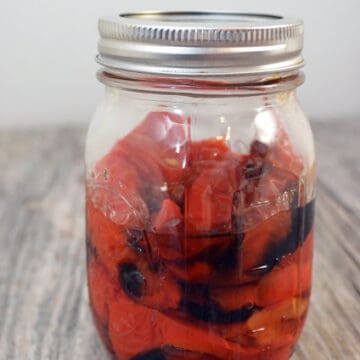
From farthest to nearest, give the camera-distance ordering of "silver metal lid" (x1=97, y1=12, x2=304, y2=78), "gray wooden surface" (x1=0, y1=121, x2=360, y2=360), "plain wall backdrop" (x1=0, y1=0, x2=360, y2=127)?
"plain wall backdrop" (x1=0, y1=0, x2=360, y2=127)
"gray wooden surface" (x1=0, y1=121, x2=360, y2=360)
"silver metal lid" (x1=97, y1=12, x2=304, y2=78)

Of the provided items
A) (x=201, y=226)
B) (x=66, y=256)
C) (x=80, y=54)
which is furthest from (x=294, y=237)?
(x=80, y=54)

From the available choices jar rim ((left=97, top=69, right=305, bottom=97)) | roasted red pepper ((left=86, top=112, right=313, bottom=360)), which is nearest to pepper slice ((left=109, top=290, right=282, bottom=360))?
roasted red pepper ((left=86, top=112, right=313, bottom=360))

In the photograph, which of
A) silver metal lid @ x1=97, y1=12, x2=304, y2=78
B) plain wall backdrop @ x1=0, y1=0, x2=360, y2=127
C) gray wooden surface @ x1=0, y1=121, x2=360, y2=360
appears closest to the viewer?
silver metal lid @ x1=97, y1=12, x2=304, y2=78

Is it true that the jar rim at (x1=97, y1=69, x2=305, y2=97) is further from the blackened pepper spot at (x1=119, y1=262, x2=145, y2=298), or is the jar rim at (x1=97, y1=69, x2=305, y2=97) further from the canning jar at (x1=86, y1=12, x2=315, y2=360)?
the blackened pepper spot at (x1=119, y1=262, x2=145, y2=298)

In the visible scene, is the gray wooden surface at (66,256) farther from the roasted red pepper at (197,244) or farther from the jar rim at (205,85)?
the jar rim at (205,85)

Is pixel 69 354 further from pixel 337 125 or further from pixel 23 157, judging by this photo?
pixel 337 125

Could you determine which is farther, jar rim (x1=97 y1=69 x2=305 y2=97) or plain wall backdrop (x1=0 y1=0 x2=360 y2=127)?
plain wall backdrop (x1=0 y1=0 x2=360 y2=127)
